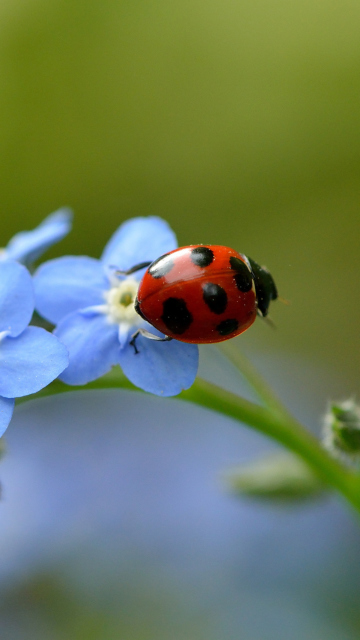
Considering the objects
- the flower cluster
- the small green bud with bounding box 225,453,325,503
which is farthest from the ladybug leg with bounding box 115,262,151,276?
the small green bud with bounding box 225,453,325,503

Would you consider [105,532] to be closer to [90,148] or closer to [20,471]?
[20,471]

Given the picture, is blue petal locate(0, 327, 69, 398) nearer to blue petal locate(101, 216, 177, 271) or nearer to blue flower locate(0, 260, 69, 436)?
blue flower locate(0, 260, 69, 436)

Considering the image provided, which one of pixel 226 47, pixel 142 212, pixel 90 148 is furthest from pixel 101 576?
pixel 226 47

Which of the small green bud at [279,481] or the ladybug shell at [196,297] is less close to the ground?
the ladybug shell at [196,297]

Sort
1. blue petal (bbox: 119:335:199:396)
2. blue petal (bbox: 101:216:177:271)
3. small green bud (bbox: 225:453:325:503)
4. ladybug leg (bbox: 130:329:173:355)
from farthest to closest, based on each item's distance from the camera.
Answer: small green bud (bbox: 225:453:325:503) < blue petal (bbox: 101:216:177:271) < ladybug leg (bbox: 130:329:173:355) < blue petal (bbox: 119:335:199:396)

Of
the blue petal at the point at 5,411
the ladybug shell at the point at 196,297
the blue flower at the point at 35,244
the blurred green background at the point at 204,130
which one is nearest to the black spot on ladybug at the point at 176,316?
the ladybug shell at the point at 196,297

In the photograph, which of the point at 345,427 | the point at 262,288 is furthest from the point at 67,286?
the point at 345,427

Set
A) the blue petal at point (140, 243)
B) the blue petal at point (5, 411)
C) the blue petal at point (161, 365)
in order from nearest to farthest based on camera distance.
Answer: the blue petal at point (5, 411), the blue petal at point (161, 365), the blue petal at point (140, 243)

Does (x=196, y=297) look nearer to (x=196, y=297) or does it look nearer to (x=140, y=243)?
(x=196, y=297)

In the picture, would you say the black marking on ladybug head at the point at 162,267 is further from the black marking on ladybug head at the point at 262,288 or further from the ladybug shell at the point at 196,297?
the black marking on ladybug head at the point at 262,288
